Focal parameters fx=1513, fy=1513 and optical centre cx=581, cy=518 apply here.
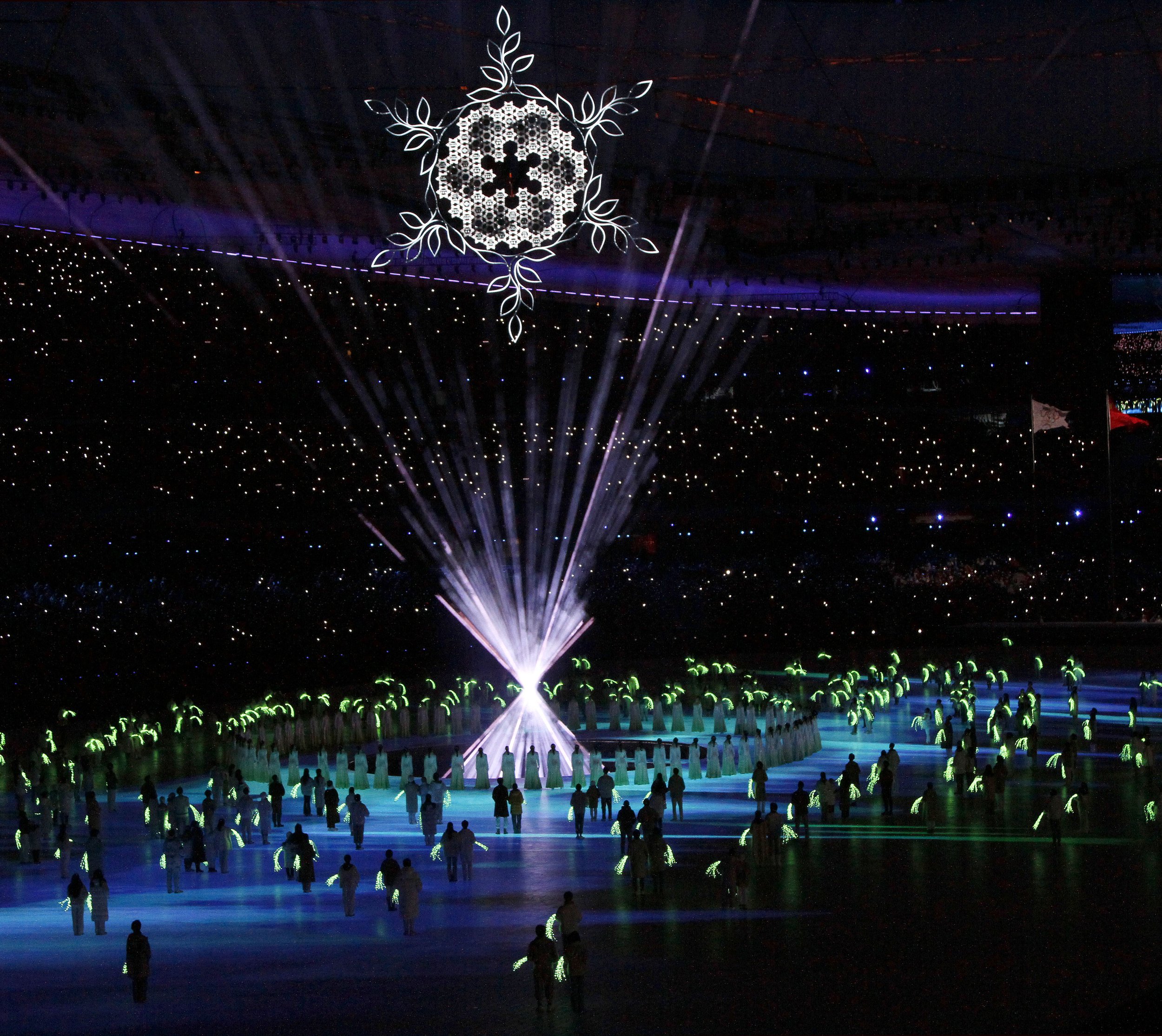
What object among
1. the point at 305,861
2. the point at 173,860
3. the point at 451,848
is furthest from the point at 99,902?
the point at 451,848

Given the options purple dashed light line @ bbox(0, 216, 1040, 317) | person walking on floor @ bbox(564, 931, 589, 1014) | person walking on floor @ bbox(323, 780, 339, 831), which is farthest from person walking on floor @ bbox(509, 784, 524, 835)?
purple dashed light line @ bbox(0, 216, 1040, 317)

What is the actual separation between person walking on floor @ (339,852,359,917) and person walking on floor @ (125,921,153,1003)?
91.1 inches

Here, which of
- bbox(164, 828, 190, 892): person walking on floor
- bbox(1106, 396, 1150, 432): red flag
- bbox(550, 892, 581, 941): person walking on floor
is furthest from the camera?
bbox(1106, 396, 1150, 432): red flag

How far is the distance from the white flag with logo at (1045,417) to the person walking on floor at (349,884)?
2316 centimetres

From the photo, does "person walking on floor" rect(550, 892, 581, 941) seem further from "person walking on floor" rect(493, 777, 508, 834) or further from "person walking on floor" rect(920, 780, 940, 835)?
"person walking on floor" rect(920, 780, 940, 835)

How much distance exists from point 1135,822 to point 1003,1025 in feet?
22.9

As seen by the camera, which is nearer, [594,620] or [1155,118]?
[1155,118]

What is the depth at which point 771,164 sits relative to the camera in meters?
29.2

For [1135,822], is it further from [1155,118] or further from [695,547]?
[695,547]

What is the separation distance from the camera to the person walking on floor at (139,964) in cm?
978

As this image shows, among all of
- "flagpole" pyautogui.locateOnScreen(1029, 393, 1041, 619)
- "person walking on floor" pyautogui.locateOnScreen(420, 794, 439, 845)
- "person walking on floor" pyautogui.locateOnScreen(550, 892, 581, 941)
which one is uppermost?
"flagpole" pyautogui.locateOnScreen(1029, 393, 1041, 619)

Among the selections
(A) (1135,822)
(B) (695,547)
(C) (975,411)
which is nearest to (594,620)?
(B) (695,547)

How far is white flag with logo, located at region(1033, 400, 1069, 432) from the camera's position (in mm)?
31812

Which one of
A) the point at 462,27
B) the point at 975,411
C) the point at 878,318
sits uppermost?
the point at 462,27
